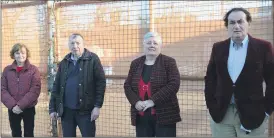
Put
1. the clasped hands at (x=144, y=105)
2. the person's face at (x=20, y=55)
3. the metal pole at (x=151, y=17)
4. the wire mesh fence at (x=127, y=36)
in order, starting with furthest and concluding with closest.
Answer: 1. the metal pole at (x=151, y=17)
2. the wire mesh fence at (x=127, y=36)
3. the person's face at (x=20, y=55)
4. the clasped hands at (x=144, y=105)

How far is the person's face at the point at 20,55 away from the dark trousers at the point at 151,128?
1.70m

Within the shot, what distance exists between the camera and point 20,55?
4.20 m

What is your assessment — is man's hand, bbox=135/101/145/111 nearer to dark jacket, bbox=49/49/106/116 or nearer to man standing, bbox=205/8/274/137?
dark jacket, bbox=49/49/106/116

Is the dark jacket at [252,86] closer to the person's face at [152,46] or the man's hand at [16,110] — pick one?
the person's face at [152,46]

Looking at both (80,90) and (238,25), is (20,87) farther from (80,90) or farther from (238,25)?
(238,25)

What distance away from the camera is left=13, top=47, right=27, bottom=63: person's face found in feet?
13.8

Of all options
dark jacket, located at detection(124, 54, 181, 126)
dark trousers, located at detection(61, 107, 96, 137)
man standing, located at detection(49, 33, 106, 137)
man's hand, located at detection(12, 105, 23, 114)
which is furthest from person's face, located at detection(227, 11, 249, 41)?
man's hand, located at detection(12, 105, 23, 114)

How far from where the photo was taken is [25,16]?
556 centimetres

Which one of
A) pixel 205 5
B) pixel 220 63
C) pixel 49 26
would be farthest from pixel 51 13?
pixel 220 63

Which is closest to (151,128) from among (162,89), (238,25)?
(162,89)

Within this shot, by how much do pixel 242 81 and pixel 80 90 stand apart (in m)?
1.64

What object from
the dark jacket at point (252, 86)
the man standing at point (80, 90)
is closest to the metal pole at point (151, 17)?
the man standing at point (80, 90)

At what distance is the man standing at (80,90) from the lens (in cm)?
365

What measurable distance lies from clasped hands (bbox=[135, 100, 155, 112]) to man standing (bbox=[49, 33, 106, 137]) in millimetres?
527
